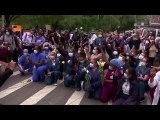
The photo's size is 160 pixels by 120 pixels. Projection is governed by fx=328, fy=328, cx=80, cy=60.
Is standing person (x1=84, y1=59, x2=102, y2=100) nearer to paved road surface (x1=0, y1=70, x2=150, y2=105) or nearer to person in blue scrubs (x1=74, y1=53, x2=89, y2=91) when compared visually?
paved road surface (x1=0, y1=70, x2=150, y2=105)

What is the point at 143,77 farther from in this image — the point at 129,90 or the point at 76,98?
the point at 76,98

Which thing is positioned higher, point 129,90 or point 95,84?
point 129,90

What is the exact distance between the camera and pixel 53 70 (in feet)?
35.0

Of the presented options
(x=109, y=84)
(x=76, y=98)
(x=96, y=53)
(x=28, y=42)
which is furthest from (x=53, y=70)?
(x=28, y=42)

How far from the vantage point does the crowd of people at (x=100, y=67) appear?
25.2ft

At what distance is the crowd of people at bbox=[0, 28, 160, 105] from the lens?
770 cm

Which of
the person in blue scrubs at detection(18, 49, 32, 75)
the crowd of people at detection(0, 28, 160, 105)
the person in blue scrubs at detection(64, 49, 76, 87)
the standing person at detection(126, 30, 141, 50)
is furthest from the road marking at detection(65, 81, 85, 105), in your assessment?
the standing person at detection(126, 30, 141, 50)

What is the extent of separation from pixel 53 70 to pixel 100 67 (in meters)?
1.84

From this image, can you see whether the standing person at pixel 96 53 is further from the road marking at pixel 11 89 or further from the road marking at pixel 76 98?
the road marking at pixel 11 89

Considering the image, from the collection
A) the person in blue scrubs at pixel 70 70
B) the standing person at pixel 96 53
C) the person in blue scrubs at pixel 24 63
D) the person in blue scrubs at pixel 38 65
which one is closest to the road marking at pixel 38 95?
the person in blue scrubs at pixel 70 70

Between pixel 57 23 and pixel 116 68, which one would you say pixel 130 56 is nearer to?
pixel 116 68

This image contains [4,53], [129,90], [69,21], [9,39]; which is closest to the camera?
[129,90]

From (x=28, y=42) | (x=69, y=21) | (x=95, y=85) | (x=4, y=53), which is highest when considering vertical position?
(x=69, y=21)
